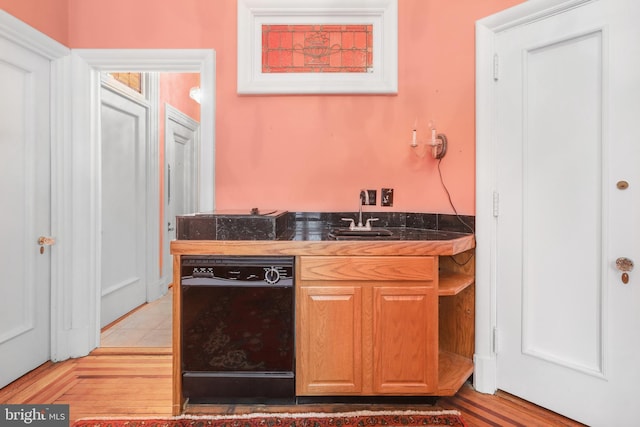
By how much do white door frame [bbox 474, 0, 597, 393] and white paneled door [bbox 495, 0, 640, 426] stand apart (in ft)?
0.13

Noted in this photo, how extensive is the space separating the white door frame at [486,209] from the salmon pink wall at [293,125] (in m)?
0.32

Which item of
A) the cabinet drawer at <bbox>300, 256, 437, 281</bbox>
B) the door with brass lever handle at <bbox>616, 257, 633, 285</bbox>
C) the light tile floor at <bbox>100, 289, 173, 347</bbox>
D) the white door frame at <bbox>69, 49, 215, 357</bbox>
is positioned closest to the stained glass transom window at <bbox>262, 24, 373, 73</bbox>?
the white door frame at <bbox>69, 49, 215, 357</bbox>

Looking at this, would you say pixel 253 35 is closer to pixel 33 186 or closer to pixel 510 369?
pixel 33 186

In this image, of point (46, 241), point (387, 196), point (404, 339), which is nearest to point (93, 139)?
point (46, 241)

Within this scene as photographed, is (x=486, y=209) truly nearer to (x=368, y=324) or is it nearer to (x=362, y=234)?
(x=362, y=234)

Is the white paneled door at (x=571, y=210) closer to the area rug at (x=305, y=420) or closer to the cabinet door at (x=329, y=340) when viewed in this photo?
the area rug at (x=305, y=420)

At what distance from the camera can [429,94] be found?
2.28m

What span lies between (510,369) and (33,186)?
3.21m

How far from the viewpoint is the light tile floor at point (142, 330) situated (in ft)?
8.70

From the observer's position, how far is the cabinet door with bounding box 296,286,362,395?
5.79ft

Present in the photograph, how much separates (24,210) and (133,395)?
1.37 metres

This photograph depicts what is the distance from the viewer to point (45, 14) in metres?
2.21

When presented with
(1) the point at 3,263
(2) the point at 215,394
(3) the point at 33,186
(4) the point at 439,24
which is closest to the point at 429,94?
(4) the point at 439,24

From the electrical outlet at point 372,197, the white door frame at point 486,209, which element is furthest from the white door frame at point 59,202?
the white door frame at point 486,209
